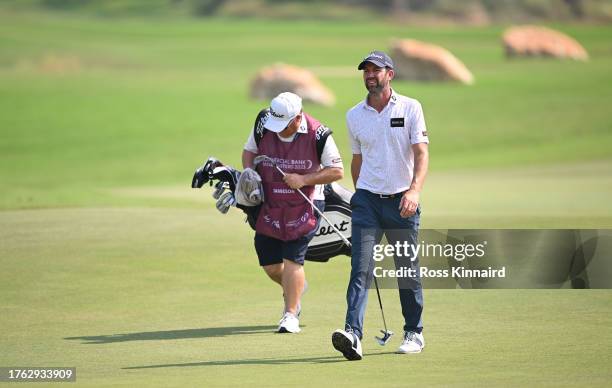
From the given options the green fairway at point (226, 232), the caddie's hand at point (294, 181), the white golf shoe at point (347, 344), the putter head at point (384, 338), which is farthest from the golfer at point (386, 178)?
the caddie's hand at point (294, 181)

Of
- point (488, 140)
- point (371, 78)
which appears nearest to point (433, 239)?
point (371, 78)

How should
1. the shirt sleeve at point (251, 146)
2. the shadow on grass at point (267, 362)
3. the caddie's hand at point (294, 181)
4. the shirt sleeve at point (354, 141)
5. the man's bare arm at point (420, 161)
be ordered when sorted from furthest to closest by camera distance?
the shirt sleeve at point (251, 146), the caddie's hand at point (294, 181), the shirt sleeve at point (354, 141), the man's bare arm at point (420, 161), the shadow on grass at point (267, 362)

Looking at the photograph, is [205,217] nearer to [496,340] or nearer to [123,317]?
[123,317]

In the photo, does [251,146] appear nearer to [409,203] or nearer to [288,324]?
[288,324]

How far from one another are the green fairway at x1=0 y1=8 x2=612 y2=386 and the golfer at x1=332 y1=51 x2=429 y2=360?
0.49m

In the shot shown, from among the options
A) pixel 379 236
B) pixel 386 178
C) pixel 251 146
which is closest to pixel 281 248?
pixel 251 146

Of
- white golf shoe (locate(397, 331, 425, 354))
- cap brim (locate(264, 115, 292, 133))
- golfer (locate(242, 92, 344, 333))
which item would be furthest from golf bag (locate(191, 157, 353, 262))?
white golf shoe (locate(397, 331, 425, 354))

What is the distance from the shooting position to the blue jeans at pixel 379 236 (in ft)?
31.6

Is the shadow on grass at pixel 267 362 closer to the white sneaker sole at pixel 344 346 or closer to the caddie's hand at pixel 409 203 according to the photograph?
the white sneaker sole at pixel 344 346

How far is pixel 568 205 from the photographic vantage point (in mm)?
19375

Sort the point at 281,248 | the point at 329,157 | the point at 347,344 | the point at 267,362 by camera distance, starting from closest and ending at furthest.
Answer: the point at 347,344 < the point at 267,362 < the point at 329,157 < the point at 281,248

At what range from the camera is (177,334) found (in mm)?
10750

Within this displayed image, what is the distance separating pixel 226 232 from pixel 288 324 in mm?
6240

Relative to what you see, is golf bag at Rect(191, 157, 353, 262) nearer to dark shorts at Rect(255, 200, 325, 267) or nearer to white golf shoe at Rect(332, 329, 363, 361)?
dark shorts at Rect(255, 200, 325, 267)
